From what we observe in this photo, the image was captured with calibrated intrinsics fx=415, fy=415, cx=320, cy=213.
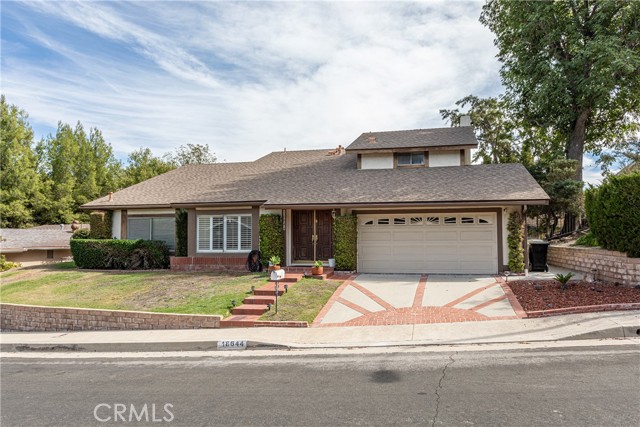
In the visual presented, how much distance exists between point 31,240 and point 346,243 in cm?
2118

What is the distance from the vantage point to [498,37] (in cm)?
2805

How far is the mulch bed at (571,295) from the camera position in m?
9.92

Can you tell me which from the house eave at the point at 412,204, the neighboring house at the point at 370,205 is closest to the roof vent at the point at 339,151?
the neighboring house at the point at 370,205

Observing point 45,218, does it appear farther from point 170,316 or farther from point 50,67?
point 170,316

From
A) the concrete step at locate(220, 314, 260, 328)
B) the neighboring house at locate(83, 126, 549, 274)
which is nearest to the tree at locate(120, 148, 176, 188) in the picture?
the neighboring house at locate(83, 126, 549, 274)

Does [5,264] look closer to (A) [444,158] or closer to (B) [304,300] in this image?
(B) [304,300]

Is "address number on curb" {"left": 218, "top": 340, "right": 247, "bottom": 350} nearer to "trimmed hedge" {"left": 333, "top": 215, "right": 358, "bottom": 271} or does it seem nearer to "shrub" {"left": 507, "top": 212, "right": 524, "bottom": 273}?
"trimmed hedge" {"left": 333, "top": 215, "right": 358, "bottom": 271}

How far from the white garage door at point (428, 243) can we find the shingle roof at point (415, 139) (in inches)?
184

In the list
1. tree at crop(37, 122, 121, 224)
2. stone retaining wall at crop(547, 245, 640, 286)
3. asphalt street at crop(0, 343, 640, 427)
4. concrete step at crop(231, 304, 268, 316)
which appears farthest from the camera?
tree at crop(37, 122, 121, 224)

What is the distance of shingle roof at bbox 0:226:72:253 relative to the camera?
23.4m

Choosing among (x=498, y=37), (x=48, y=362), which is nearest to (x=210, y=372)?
(x=48, y=362)

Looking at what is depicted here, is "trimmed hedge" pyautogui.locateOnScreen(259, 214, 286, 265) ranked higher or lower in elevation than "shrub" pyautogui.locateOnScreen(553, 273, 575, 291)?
higher

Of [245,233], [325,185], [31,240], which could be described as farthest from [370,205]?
[31,240]

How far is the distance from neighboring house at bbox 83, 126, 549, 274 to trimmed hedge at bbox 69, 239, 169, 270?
1.00 meters
